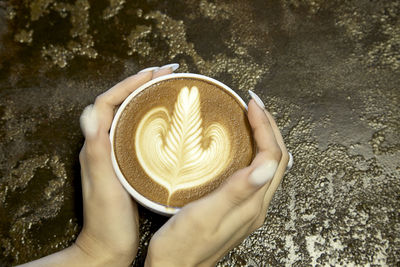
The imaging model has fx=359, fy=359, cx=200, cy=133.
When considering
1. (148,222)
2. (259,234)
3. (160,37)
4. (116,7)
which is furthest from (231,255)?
(116,7)

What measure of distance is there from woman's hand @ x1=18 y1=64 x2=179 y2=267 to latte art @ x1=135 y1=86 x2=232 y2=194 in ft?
0.27

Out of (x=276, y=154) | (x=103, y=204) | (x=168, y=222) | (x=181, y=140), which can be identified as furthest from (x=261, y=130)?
(x=103, y=204)

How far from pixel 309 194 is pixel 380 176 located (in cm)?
21

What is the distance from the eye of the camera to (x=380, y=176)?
103 cm

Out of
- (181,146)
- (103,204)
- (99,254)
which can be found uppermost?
(181,146)

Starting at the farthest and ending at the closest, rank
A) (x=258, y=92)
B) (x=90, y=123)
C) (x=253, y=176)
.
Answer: (x=258, y=92)
(x=90, y=123)
(x=253, y=176)

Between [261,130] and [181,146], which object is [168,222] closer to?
[181,146]

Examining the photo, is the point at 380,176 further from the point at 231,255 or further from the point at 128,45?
the point at 128,45

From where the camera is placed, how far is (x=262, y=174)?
0.72m

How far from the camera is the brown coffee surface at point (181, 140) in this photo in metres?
0.81

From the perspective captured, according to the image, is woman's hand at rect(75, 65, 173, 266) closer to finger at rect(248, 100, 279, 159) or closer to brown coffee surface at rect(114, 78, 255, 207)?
Result: brown coffee surface at rect(114, 78, 255, 207)

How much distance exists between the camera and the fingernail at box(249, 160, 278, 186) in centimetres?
72

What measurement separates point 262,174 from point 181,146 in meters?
0.21

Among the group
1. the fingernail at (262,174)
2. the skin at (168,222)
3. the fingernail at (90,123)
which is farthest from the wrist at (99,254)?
the fingernail at (262,174)
